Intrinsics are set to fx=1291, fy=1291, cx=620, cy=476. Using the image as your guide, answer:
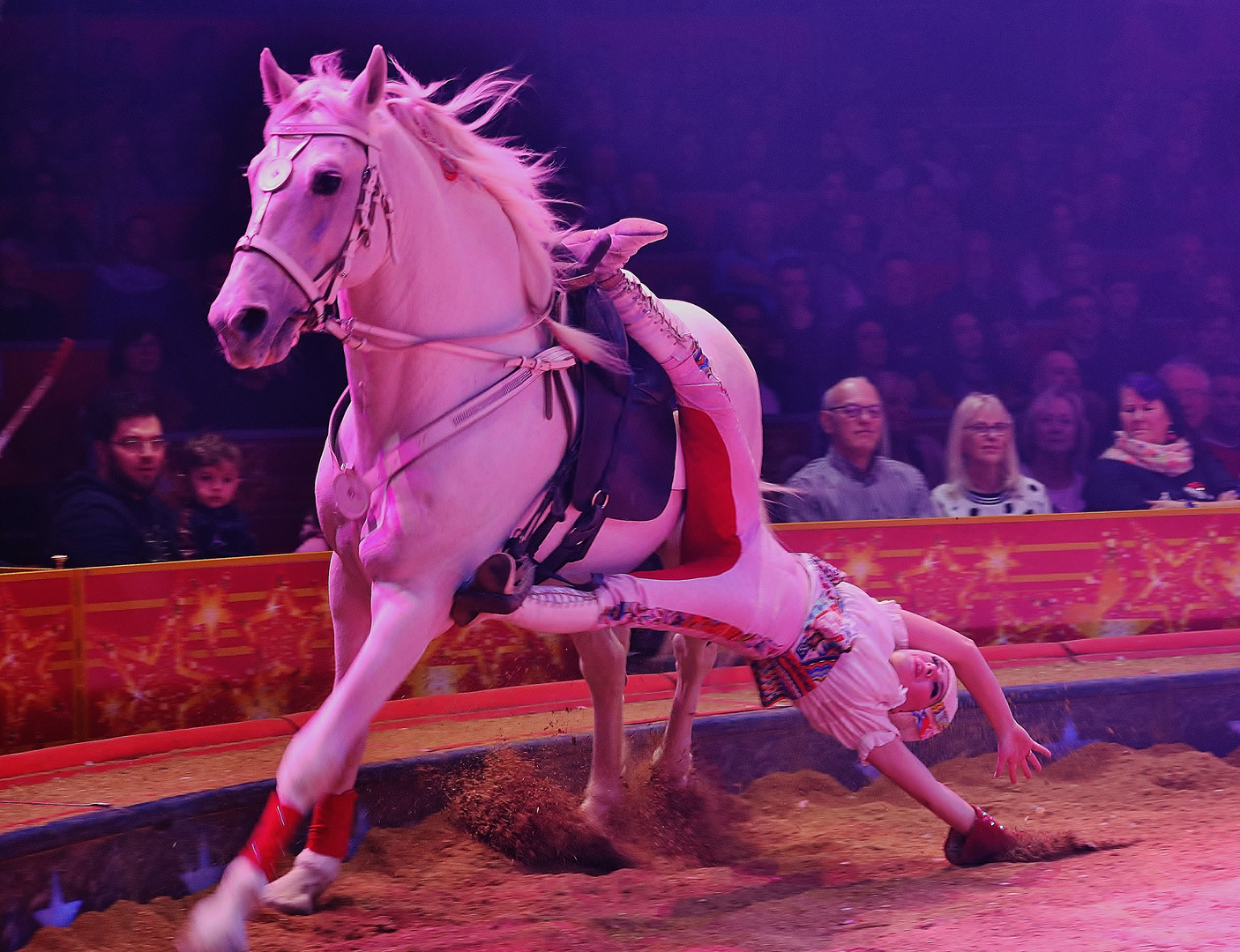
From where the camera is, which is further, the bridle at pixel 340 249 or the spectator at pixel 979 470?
the spectator at pixel 979 470

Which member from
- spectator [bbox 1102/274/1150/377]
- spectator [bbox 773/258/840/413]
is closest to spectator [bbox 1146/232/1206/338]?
spectator [bbox 1102/274/1150/377]

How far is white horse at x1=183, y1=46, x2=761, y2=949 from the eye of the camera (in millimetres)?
2479

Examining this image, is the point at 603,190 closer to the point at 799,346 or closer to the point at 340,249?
A: the point at 799,346

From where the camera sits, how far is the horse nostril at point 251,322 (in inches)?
93.6

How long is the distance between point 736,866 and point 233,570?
189cm

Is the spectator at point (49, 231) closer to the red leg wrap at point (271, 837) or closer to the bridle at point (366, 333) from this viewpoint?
the bridle at point (366, 333)

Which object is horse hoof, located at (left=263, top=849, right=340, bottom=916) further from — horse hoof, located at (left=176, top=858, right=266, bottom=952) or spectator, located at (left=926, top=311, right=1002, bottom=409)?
spectator, located at (left=926, top=311, right=1002, bottom=409)

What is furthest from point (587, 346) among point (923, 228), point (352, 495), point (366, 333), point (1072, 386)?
point (923, 228)

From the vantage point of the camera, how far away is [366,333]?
2.76 meters

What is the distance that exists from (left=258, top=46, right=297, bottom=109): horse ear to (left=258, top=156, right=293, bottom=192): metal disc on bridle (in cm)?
22

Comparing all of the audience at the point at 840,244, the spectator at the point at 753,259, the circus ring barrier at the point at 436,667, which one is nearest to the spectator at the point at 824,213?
the audience at the point at 840,244

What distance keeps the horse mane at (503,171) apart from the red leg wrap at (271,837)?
A: 1.22 meters

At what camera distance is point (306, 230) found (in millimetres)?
2500

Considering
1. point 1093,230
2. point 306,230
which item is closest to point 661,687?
point 306,230
